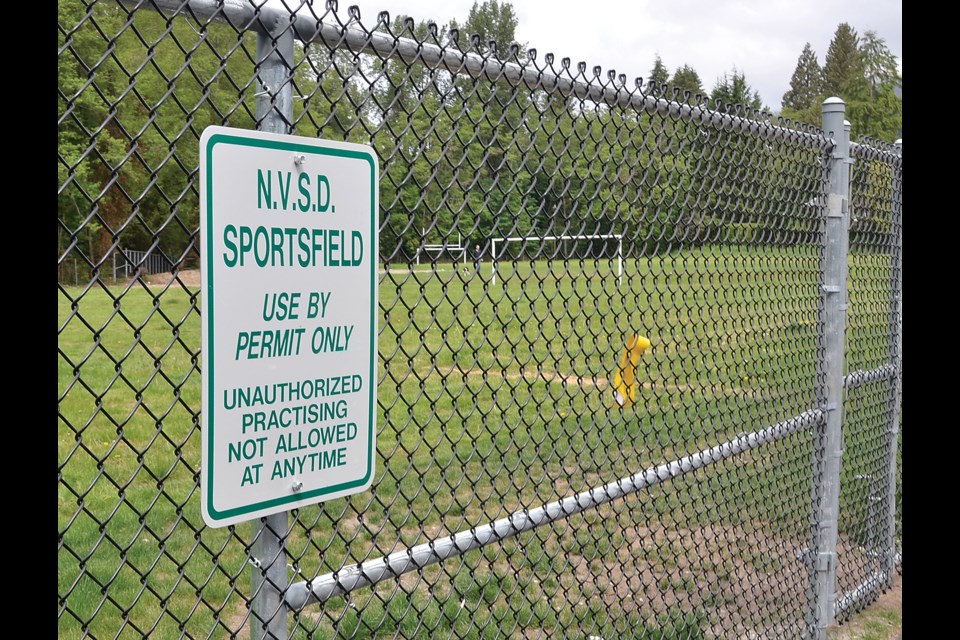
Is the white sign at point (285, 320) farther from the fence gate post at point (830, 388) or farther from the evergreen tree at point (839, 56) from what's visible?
the evergreen tree at point (839, 56)

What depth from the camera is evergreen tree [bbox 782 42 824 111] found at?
276ft

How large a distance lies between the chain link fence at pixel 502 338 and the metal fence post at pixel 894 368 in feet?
0.06

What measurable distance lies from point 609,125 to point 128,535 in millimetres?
4104

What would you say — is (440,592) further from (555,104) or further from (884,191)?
(884,191)

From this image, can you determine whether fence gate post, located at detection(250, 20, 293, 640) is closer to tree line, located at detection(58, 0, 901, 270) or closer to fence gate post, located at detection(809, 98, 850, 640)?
tree line, located at detection(58, 0, 901, 270)

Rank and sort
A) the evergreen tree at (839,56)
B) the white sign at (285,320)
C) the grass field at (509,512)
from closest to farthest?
1. the white sign at (285,320)
2. the grass field at (509,512)
3. the evergreen tree at (839,56)

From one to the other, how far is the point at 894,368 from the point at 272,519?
5098mm

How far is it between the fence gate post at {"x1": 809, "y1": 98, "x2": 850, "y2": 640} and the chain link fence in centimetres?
1

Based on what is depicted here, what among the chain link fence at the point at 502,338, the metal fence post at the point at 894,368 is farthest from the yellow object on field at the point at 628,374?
the metal fence post at the point at 894,368

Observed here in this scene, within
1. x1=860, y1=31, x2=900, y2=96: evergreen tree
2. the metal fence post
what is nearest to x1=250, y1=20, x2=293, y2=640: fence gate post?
the metal fence post

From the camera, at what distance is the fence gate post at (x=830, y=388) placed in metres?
4.74

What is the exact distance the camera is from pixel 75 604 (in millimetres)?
4555

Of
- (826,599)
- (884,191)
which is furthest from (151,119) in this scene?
(884,191)

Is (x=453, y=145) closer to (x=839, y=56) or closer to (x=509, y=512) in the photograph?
(x=509, y=512)
